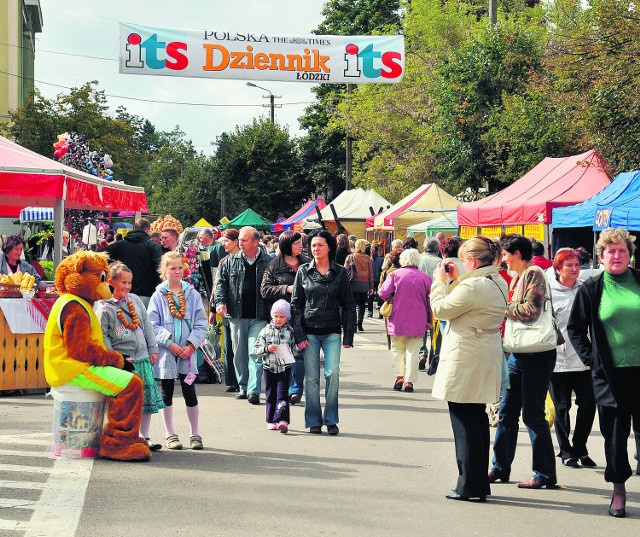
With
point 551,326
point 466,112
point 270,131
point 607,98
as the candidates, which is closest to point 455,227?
point 466,112

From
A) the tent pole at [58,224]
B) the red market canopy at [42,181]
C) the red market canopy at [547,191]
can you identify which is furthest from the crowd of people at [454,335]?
the red market canopy at [547,191]

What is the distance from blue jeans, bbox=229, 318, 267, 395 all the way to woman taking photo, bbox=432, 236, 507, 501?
4.71m

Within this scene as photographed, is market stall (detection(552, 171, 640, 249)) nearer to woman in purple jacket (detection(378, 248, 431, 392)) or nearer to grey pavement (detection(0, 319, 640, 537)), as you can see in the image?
woman in purple jacket (detection(378, 248, 431, 392))

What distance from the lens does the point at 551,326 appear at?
300 inches

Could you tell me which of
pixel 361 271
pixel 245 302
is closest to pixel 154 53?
pixel 361 271

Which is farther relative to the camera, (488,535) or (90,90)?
(90,90)

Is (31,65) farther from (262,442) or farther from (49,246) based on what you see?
(262,442)

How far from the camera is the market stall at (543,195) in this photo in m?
19.0

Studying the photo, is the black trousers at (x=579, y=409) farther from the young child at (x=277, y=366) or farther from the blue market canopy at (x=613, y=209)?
the blue market canopy at (x=613, y=209)

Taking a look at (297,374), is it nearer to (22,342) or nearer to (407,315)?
(407,315)

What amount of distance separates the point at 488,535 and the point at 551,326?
1.97 m

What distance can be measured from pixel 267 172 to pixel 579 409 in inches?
2396

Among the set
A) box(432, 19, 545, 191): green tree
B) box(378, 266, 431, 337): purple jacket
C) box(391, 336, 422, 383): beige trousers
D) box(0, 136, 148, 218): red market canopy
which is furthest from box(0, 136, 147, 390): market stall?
box(432, 19, 545, 191): green tree

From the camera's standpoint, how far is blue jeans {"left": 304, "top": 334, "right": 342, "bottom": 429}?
9.88 meters
